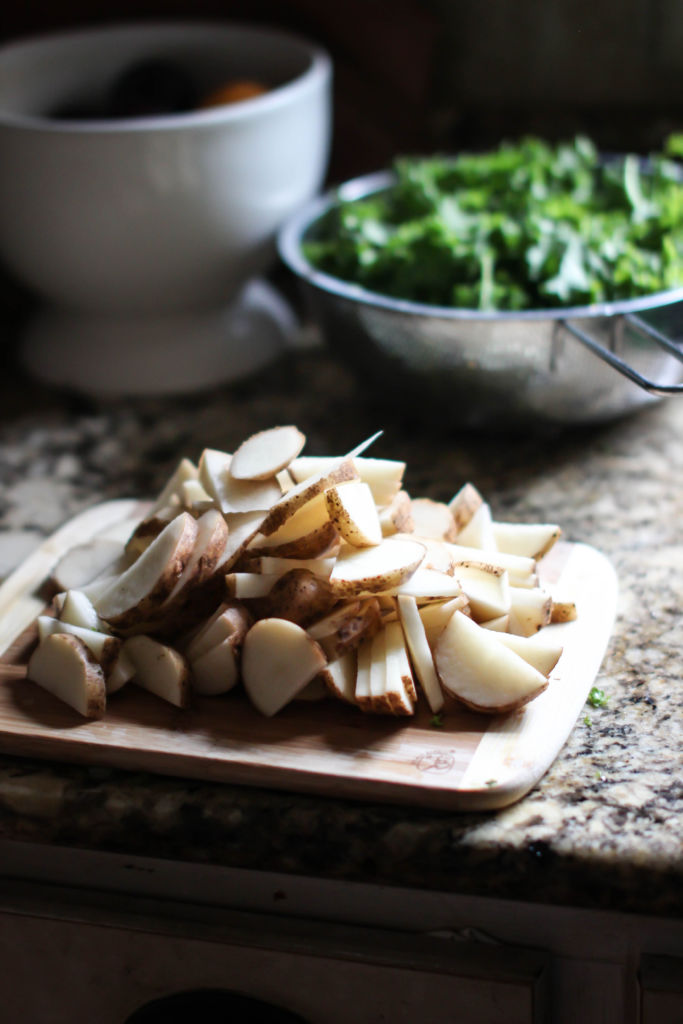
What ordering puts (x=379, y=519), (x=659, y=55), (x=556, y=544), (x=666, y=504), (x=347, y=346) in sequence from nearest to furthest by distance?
(x=379, y=519) < (x=556, y=544) < (x=666, y=504) < (x=347, y=346) < (x=659, y=55)

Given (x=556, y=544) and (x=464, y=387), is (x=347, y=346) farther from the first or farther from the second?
(x=556, y=544)

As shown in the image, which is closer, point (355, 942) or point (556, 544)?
point (355, 942)

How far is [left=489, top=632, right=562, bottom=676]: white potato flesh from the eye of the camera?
2.48 ft

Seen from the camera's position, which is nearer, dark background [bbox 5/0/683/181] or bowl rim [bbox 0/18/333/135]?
bowl rim [bbox 0/18/333/135]

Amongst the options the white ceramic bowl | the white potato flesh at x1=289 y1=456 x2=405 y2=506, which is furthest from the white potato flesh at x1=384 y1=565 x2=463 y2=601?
the white ceramic bowl

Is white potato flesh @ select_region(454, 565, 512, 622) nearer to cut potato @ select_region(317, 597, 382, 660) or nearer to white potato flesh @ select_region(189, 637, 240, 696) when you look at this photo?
cut potato @ select_region(317, 597, 382, 660)

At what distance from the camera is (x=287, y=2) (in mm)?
1474

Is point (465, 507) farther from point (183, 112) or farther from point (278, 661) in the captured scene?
point (183, 112)

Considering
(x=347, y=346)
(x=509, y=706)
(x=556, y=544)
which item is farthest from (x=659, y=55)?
(x=509, y=706)

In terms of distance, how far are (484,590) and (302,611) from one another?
5.5 inches

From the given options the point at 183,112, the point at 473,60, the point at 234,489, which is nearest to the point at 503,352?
A: the point at 234,489

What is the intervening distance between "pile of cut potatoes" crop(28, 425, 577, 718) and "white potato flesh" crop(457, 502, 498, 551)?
0.02 meters

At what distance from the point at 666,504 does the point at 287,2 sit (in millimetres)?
908

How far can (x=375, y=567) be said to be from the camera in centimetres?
75
